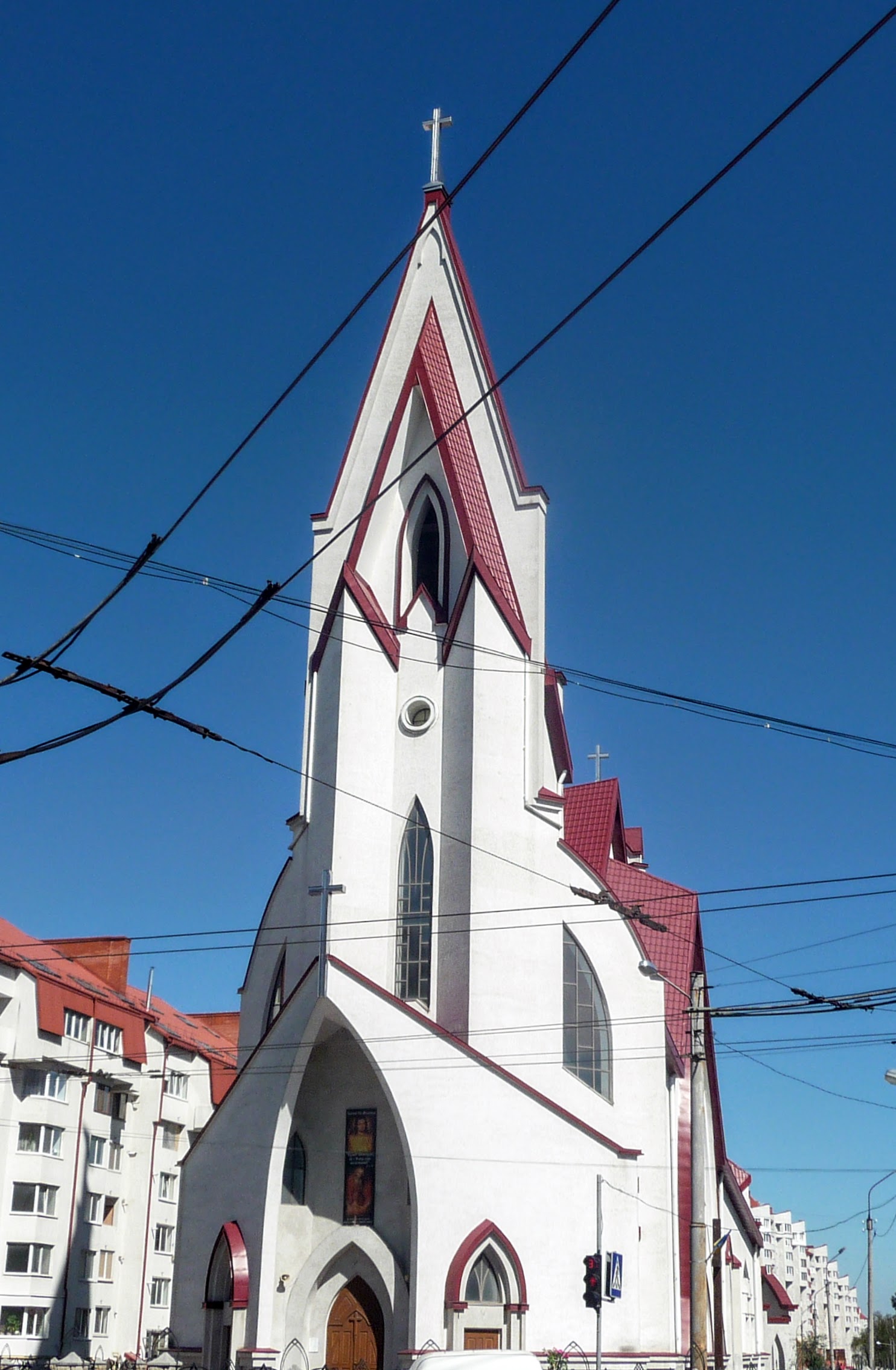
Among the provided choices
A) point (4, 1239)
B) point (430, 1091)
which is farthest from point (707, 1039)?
point (4, 1239)

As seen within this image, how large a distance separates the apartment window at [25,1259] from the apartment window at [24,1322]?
108 centimetres

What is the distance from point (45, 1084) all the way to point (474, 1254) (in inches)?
939

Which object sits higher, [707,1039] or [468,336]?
[468,336]

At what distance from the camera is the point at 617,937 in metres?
34.7

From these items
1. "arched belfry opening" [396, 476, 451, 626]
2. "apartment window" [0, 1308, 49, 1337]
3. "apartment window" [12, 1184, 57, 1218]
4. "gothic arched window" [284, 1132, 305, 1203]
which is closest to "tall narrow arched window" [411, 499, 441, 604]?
"arched belfry opening" [396, 476, 451, 626]

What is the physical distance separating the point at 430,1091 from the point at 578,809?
14.2 meters

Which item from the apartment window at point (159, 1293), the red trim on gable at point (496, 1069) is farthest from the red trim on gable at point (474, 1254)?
the apartment window at point (159, 1293)

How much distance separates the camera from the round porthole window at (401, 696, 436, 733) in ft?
118

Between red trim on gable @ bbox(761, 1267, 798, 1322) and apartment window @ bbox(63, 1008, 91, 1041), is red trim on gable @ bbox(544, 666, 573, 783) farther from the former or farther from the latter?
red trim on gable @ bbox(761, 1267, 798, 1322)

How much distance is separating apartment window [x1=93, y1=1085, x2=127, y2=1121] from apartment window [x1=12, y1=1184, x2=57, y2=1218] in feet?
14.8

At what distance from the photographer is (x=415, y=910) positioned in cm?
3422

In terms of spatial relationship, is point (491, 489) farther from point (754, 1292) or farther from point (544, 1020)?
point (754, 1292)

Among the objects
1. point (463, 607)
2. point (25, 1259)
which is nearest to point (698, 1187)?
point (463, 607)

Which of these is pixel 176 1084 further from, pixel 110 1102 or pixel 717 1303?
pixel 717 1303
